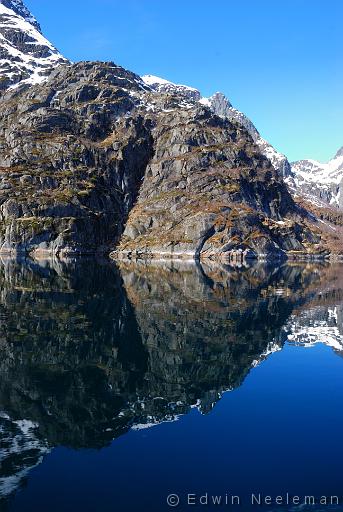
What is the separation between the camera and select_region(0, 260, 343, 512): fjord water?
19219 millimetres

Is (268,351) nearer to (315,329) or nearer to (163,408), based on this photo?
(315,329)

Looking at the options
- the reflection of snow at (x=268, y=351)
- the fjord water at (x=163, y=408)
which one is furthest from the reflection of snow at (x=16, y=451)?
the reflection of snow at (x=268, y=351)

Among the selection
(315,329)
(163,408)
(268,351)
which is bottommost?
(163,408)

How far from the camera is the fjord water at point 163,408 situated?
757 inches

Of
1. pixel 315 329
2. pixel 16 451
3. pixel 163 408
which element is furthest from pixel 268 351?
pixel 16 451

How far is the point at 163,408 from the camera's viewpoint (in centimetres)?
2858

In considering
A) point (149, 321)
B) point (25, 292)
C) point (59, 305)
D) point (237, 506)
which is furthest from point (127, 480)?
point (25, 292)

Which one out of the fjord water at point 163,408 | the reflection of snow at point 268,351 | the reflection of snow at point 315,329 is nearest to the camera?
the fjord water at point 163,408

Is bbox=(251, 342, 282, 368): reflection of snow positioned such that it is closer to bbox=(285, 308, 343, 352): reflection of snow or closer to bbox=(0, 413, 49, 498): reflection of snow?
bbox=(285, 308, 343, 352): reflection of snow

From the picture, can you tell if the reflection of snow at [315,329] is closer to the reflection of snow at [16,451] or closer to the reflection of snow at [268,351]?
the reflection of snow at [268,351]

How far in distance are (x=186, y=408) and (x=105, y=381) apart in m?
7.27

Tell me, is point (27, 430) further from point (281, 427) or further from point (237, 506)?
point (281, 427)

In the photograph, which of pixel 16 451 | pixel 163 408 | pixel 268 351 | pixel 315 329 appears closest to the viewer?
pixel 16 451

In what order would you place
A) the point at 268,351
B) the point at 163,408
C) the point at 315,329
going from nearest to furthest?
the point at 163,408
the point at 268,351
the point at 315,329
